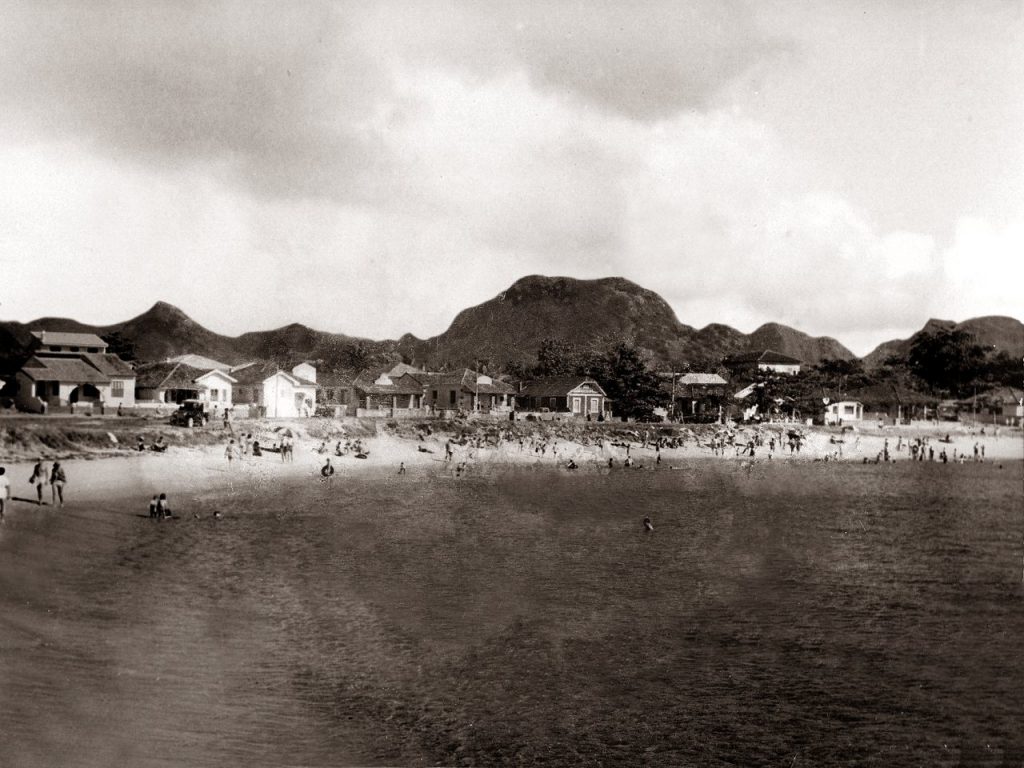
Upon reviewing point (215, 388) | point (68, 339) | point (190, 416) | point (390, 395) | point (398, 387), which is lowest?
point (190, 416)

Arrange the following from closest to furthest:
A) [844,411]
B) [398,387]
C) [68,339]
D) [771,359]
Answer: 1. [68,339]
2. [398,387]
3. [844,411]
4. [771,359]

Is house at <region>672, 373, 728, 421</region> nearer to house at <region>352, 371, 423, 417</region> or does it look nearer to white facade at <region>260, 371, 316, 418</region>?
house at <region>352, 371, 423, 417</region>

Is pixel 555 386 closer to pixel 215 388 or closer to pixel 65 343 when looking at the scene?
pixel 215 388

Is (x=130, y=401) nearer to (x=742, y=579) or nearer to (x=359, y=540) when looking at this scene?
(x=359, y=540)

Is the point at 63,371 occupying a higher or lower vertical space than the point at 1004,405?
higher

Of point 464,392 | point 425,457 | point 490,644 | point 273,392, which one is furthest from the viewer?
point 464,392

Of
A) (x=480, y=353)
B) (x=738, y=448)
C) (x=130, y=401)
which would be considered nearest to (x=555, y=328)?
(x=480, y=353)

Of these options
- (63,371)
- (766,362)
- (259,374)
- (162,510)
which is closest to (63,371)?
(63,371)
